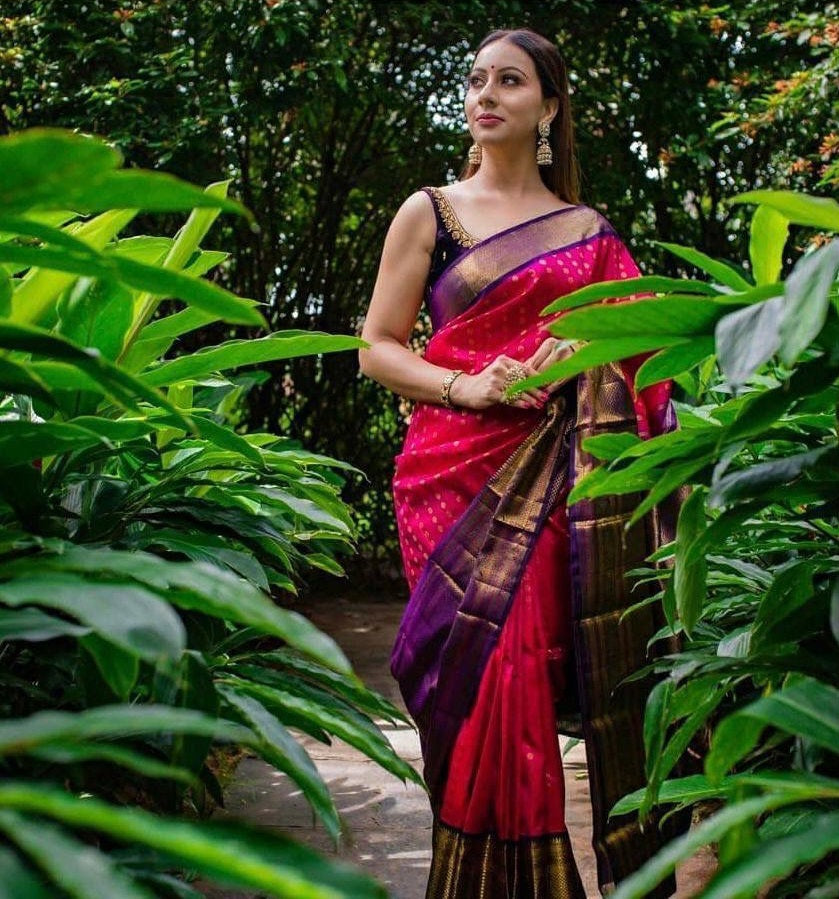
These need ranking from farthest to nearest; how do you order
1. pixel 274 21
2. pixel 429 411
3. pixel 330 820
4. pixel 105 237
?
pixel 274 21, pixel 429 411, pixel 105 237, pixel 330 820

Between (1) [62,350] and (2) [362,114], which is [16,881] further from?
(2) [362,114]

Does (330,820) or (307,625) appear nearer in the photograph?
(307,625)

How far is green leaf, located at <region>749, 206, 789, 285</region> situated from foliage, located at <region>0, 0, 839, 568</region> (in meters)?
2.79

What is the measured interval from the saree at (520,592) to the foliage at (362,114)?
187 cm

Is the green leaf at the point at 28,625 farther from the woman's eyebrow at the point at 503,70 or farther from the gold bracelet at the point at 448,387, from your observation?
the woman's eyebrow at the point at 503,70

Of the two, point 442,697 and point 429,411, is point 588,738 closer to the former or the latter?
point 442,697

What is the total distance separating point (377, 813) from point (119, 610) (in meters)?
2.35

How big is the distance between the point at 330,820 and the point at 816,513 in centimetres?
50

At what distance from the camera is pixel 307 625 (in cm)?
65

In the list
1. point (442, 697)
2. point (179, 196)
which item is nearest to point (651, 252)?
point (442, 697)

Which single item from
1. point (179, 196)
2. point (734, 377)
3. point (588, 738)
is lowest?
point (588, 738)

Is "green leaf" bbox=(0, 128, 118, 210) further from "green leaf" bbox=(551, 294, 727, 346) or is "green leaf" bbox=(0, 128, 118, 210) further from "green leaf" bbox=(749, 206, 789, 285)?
"green leaf" bbox=(749, 206, 789, 285)

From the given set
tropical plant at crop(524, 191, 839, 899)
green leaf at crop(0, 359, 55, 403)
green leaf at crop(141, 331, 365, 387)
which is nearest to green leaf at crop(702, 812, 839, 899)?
tropical plant at crop(524, 191, 839, 899)

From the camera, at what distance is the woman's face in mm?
2312
